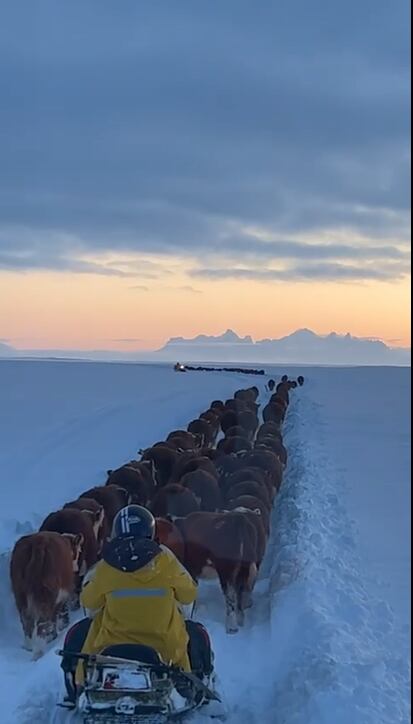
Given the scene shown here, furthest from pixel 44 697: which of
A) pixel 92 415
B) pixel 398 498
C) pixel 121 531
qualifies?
pixel 92 415

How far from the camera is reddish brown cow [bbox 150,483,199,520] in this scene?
8602 mm

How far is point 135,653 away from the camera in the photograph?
167 inches

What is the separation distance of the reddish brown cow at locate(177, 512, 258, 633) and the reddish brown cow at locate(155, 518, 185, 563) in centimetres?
5

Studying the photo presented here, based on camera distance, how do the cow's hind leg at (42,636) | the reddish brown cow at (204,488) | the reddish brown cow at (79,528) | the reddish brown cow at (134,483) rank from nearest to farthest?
1. the cow's hind leg at (42,636)
2. the reddish brown cow at (79,528)
3. the reddish brown cow at (204,488)
4. the reddish brown cow at (134,483)

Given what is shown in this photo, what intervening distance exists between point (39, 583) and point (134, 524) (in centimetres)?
162

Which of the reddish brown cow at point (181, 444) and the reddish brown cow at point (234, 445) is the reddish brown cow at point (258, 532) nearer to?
the reddish brown cow at point (181, 444)

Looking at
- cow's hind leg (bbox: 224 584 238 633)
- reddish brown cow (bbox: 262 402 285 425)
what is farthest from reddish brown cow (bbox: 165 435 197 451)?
reddish brown cow (bbox: 262 402 285 425)

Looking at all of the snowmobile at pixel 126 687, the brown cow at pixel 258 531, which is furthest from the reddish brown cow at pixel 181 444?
the snowmobile at pixel 126 687

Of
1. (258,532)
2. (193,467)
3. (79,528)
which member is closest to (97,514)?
(79,528)

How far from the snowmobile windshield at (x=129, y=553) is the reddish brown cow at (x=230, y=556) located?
2191mm

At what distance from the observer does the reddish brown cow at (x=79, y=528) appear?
703 cm

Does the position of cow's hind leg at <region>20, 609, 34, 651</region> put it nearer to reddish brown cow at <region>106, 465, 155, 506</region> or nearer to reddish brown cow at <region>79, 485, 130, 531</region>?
reddish brown cow at <region>79, 485, 130, 531</region>

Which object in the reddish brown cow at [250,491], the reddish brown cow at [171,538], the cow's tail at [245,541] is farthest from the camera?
the reddish brown cow at [250,491]

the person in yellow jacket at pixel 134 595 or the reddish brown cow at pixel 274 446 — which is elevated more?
the person in yellow jacket at pixel 134 595
